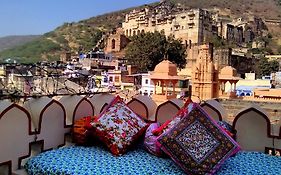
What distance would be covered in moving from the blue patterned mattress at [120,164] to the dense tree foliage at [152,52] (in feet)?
60.3

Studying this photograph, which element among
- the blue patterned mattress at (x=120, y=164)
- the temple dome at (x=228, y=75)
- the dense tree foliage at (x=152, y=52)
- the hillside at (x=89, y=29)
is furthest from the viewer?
the hillside at (x=89, y=29)

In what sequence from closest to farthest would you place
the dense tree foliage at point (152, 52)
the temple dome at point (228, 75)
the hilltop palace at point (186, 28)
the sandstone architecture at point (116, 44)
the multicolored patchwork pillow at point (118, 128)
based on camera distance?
the multicolored patchwork pillow at point (118, 128) → the temple dome at point (228, 75) → the dense tree foliage at point (152, 52) → the hilltop palace at point (186, 28) → the sandstone architecture at point (116, 44)

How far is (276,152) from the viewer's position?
272cm

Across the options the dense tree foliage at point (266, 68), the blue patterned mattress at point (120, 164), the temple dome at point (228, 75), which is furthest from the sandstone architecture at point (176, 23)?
the blue patterned mattress at point (120, 164)

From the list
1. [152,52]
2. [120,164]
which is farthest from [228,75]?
[152,52]

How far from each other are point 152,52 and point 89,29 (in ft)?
112

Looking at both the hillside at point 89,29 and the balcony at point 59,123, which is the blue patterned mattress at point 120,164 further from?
the hillside at point 89,29

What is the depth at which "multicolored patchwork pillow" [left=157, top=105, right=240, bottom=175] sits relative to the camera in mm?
2172

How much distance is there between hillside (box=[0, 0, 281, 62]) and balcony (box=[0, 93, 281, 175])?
116ft

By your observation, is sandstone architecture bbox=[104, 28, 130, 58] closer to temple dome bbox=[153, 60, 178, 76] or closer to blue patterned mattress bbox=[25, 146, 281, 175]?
temple dome bbox=[153, 60, 178, 76]

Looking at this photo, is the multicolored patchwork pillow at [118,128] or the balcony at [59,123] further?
the multicolored patchwork pillow at [118,128]

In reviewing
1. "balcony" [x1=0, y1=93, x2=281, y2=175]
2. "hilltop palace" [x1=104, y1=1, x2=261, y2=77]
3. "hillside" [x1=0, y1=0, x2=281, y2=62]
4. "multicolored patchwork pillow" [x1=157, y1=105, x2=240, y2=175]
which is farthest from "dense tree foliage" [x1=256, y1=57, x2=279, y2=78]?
"multicolored patchwork pillow" [x1=157, y1=105, x2=240, y2=175]

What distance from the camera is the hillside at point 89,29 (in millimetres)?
46969

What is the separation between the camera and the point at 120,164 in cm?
229
